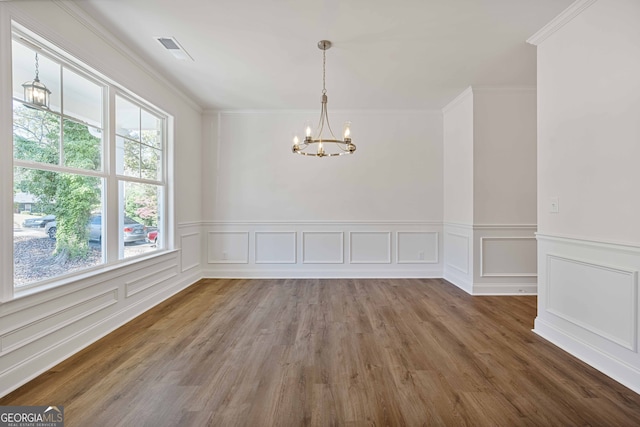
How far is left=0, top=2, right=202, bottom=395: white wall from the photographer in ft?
6.16


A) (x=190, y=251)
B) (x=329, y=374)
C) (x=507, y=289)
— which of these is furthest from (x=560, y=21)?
(x=190, y=251)

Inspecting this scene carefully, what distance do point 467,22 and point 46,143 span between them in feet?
12.0

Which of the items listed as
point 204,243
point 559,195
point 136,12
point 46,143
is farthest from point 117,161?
point 559,195

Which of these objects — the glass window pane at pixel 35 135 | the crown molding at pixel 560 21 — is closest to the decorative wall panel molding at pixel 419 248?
the crown molding at pixel 560 21

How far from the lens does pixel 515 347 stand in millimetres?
2490

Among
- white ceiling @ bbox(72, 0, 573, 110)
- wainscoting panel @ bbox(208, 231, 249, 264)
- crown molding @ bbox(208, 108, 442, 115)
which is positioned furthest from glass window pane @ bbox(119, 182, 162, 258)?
crown molding @ bbox(208, 108, 442, 115)

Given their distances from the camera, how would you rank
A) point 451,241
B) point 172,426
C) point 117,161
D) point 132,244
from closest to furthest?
point 172,426 < point 117,161 < point 132,244 < point 451,241

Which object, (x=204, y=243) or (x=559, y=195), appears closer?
(x=559, y=195)

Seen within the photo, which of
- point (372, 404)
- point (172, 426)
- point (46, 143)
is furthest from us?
point (46, 143)

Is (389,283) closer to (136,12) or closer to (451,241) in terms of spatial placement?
(451,241)

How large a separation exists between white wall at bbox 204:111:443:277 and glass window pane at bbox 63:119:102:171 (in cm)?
223

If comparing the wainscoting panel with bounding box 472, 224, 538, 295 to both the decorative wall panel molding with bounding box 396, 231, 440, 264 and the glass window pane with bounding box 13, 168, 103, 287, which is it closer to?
the decorative wall panel molding with bounding box 396, 231, 440, 264

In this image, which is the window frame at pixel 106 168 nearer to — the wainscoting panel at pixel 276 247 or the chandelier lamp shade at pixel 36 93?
the chandelier lamp shade at pixel 36 93

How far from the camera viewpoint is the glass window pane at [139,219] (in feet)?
10.4
